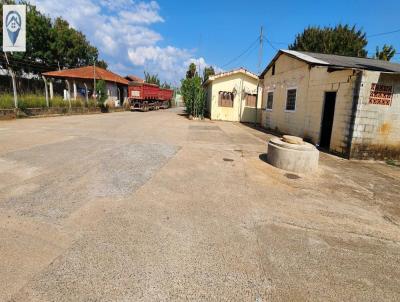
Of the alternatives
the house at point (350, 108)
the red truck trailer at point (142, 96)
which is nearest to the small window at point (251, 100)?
the house at point (350, 108)

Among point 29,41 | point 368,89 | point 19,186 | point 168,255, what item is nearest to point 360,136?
point 368,89

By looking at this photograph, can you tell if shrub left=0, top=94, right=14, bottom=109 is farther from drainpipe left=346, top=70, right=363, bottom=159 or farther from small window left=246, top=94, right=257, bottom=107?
drainpipe left=346, top=70, right=363, bottom=159

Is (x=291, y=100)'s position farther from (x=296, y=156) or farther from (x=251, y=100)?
(x=251, y=100)

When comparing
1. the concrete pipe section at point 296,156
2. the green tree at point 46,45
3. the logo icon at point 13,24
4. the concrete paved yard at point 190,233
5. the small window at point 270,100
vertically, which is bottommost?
the concrete paved yard at point 190,233

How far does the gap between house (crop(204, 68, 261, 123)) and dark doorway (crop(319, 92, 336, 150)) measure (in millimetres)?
10848

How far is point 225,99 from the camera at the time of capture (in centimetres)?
2147

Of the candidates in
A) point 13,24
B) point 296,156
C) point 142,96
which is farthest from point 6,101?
point 296,156

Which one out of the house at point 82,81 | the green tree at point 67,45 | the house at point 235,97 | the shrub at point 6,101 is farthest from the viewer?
the green tree at point 67,45

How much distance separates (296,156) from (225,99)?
15593mm

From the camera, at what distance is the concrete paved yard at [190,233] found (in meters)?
2.43

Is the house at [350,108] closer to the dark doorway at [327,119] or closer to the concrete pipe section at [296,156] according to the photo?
the dark doorway at [327,119]

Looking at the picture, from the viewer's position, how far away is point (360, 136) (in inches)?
331

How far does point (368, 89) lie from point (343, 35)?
27.2 meters

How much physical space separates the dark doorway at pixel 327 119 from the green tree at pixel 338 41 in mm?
23989
